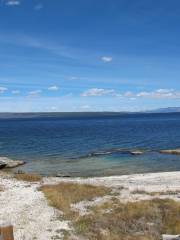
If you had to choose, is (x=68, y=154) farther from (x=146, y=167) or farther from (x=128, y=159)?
(x=146, y=167)

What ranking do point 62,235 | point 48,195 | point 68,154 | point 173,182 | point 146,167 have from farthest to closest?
1. point 68,154
2. point 146,167
3. point 173,182
4. point 48,195
5. point 62,235

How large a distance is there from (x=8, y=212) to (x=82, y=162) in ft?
131

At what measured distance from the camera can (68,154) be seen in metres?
77.5

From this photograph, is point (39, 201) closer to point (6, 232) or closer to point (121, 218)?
point (121, 218)

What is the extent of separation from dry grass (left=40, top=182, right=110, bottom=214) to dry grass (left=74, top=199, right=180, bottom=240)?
2.82 meters

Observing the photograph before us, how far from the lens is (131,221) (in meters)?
24.3

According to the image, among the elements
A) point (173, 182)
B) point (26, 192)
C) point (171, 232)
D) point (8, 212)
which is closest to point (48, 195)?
point (26, 192)

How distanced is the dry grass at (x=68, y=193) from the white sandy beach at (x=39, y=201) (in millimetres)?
722

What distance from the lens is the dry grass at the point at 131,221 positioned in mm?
21938

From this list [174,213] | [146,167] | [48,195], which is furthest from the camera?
[146,167]

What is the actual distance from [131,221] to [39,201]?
9.22 m

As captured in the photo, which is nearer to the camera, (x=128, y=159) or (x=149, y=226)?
(x=149, y=226)

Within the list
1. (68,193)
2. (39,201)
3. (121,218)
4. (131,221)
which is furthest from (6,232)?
(68,193)

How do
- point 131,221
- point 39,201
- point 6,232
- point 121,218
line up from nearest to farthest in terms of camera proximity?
point 6,232
point 131,221
point 121,218
point 39,201
